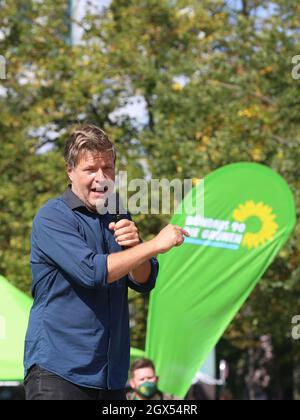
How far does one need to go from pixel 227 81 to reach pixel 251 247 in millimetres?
6914

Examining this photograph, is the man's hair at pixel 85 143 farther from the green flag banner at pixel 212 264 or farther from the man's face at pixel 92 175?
the green flag banner at pixel 212 264

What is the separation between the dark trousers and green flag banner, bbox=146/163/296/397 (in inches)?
189

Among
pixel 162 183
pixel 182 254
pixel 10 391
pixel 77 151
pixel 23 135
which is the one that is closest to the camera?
pixel 77 151

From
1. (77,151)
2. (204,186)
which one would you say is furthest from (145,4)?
(77,151)

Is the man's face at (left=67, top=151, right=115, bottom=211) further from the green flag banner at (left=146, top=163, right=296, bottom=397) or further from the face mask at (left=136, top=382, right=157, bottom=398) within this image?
the green flag banner at (left=146, top=163, right=296, bottom=397)

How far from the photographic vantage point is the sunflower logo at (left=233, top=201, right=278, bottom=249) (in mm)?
8109

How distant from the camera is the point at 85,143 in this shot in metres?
3.24

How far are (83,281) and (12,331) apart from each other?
429 cm

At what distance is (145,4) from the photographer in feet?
52.3

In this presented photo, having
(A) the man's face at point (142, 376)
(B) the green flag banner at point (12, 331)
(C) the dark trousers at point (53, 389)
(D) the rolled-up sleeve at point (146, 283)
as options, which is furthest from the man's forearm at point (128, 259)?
(A) the man's face at point (142, 376)

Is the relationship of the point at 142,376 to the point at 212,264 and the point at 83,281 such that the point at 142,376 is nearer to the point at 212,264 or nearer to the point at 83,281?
the point at 212,264

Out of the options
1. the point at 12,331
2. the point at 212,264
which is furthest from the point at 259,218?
the point at 12,331
